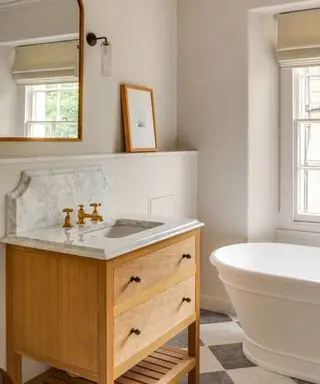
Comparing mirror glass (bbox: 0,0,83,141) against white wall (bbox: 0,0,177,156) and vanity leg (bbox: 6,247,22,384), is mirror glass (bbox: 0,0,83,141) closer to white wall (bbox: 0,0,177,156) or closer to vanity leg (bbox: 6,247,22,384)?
white wall (bbox: 0,0,177,156)

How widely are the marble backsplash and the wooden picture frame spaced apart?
49 cm

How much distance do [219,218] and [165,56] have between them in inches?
45.6

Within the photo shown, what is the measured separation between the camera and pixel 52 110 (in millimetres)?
2215

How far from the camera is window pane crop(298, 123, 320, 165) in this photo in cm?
332

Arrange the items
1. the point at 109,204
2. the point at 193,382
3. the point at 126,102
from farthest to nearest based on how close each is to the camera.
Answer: the point at 126,102, the point at 109,204, the point at 193,382

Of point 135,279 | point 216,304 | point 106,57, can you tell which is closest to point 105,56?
point 106,57

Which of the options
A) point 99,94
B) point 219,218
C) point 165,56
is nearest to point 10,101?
point 99,94

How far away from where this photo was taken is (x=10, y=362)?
75.0 inches

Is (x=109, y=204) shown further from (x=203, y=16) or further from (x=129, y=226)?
(x=203, y=16)

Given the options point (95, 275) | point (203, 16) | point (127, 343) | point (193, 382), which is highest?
point (203, 16)

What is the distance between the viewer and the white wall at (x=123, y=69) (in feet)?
8.12

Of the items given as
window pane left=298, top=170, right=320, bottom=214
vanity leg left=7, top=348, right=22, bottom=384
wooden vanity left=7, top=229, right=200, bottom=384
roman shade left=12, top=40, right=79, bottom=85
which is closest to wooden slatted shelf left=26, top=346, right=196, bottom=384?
wooden vanity left=7, top=229, right=200, bottom=384

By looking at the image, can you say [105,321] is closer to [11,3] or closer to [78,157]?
[78,157]

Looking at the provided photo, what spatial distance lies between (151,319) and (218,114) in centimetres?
175
